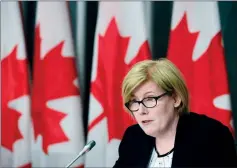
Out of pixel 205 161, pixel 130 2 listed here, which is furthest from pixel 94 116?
pixel 205 161

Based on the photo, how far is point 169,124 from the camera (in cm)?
167

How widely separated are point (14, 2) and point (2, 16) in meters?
0.13

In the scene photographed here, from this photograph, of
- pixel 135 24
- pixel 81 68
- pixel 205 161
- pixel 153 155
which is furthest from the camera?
pixel 81 68

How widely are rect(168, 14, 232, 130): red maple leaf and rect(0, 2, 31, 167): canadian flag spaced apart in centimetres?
104

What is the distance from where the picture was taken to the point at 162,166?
65.6 inches

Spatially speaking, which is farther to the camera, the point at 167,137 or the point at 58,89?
the point at 58,89

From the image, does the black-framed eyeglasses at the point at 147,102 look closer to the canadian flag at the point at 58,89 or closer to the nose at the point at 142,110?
the nose at the point at 142,110

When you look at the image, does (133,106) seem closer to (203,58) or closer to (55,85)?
(203,58)

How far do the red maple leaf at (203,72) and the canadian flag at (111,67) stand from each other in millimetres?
228

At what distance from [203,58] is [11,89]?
1321 millimetres

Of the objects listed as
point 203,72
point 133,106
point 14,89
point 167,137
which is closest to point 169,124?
point 167,137

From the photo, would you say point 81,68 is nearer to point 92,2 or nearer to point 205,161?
point 92,2

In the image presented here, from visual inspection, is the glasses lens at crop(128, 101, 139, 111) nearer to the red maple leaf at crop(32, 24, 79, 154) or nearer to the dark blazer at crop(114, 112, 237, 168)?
the dark blazer at crop(114, 112, 237, 168)

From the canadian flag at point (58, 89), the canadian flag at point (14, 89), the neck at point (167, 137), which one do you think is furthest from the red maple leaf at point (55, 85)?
the neck at point (167, 137)
